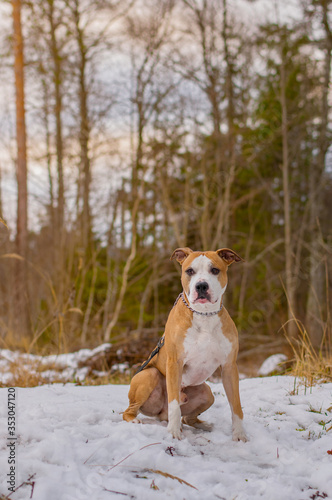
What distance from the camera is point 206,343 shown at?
9.41 feet

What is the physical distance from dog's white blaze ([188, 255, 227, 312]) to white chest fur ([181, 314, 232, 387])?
0.30 ft

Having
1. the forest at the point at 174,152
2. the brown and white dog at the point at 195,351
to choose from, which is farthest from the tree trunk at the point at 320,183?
the brown and white dog at the point at 195,351

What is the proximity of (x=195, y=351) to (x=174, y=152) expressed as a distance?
9.43m

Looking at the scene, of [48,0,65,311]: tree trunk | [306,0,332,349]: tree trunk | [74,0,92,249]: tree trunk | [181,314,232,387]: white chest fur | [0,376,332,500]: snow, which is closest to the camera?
[0,376,332,500]: snow

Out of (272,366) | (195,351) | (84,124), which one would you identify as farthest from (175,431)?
(84,124)

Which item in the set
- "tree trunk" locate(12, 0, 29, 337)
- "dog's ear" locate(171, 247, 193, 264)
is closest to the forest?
"tree trunk" locate(12, 0, 29, 337)

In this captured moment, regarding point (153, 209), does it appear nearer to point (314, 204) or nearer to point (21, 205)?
point (21, 205)

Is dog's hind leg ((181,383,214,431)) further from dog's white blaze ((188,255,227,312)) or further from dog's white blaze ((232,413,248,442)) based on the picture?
dog's white blaze ((188,255,227,312))

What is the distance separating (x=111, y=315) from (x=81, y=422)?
309 inches

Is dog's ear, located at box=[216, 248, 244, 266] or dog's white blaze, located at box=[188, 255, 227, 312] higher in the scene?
dog's ear, located at box=[216, 248, 244, 266]

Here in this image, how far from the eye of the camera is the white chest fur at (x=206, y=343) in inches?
113

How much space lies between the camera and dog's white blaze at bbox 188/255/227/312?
9.14ft

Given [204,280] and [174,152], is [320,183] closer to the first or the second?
[174,152]

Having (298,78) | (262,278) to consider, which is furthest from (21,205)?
(298,78)
